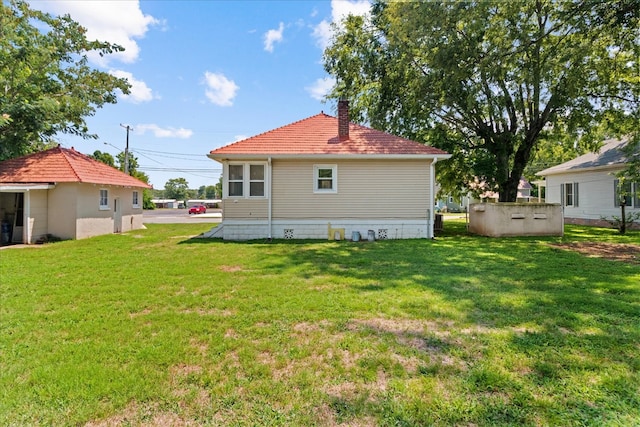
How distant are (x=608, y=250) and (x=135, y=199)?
67.7ft

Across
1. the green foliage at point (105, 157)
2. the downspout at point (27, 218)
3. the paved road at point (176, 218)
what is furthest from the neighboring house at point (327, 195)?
the green foliage at point (105, 157)

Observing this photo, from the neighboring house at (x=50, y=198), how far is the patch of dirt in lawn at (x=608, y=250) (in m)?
17.2

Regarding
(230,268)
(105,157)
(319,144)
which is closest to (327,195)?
(319,144)

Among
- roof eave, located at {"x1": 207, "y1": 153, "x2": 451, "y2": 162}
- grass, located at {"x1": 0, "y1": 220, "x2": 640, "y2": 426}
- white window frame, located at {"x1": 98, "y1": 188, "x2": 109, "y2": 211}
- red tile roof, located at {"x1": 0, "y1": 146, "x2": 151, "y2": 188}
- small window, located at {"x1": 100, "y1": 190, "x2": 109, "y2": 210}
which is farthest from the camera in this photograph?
small window, located at {"x1": 100, "y1": 190, "x2": 109, "y2": 210}

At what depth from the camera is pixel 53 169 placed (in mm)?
13141

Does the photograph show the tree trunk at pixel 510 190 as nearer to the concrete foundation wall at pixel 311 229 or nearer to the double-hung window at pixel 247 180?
A: the concrete foundation wall at pixel 311 229

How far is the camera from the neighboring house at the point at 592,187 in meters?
16.7

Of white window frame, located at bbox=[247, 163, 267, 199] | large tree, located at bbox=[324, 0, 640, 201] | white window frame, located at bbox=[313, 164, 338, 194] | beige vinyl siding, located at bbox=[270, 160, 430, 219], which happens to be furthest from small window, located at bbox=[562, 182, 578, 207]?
white window frame, located at bbox=[247, 163, 267, 199]

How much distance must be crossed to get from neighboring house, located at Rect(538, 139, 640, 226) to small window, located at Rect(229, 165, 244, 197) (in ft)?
57.7

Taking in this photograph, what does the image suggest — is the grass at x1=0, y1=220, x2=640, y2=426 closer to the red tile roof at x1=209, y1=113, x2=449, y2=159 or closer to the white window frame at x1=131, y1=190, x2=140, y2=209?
the red tile roof at x1=209, y1=113, x2=449, y2=159

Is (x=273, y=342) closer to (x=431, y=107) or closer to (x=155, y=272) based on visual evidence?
(x=155, y=272)

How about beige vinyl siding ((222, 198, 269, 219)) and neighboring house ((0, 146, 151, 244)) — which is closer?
beige vinyl siding ((222, 198, 269, 219))

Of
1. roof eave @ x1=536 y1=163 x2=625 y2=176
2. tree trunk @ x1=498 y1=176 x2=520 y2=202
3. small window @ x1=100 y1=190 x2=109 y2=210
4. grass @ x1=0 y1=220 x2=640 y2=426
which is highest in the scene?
roof eave @ x1=536 y1=163 x2=625 y2=176

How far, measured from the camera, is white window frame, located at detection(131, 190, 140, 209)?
57.6 feet
